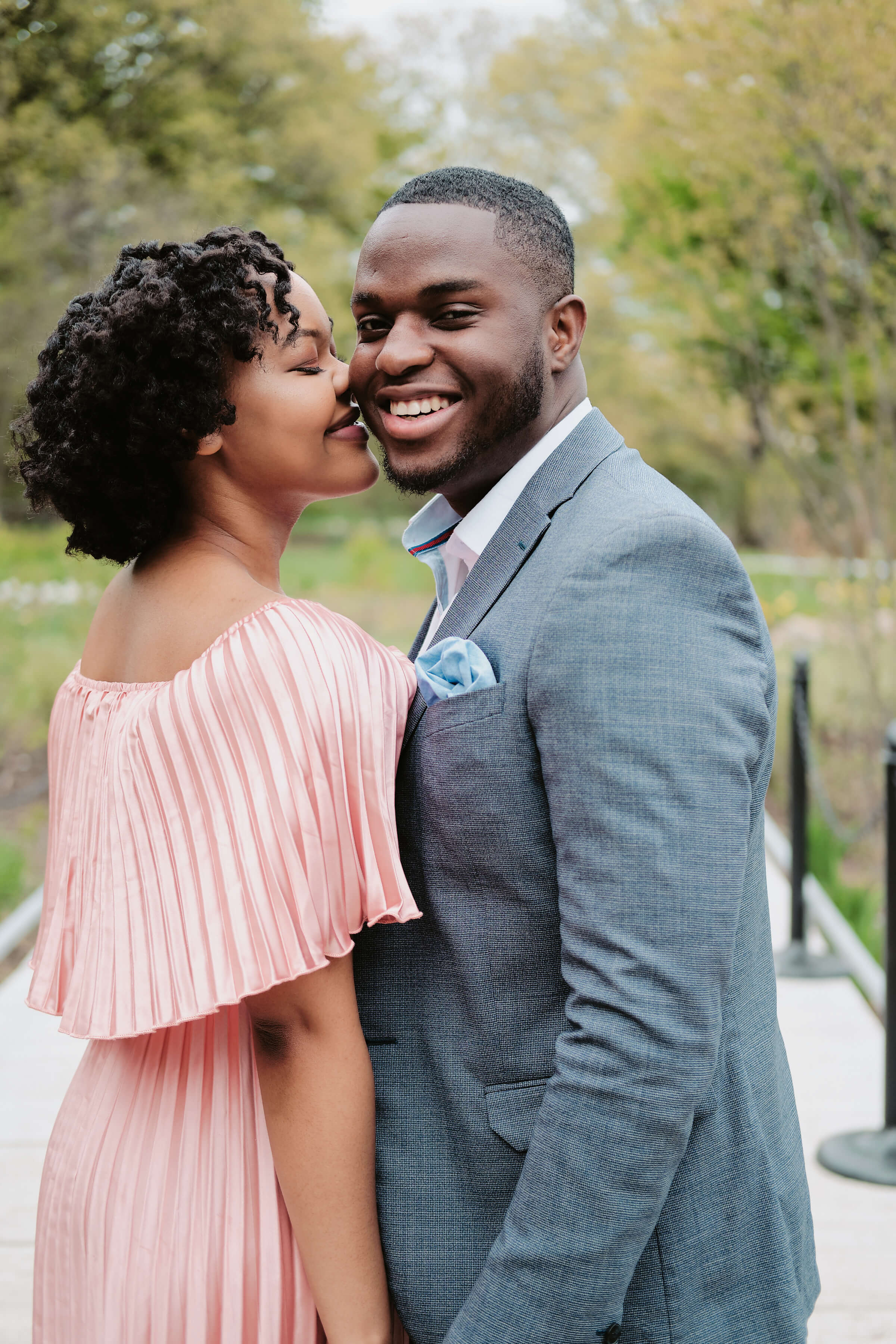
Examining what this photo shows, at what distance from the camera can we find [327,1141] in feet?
5.31

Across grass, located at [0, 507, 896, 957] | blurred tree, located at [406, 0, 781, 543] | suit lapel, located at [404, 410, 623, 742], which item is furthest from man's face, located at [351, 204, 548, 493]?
blurred tree, located at [406, 0, 781, 543]

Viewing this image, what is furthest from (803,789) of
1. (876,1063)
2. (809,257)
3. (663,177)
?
(663,177)

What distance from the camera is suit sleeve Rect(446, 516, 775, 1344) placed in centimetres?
142

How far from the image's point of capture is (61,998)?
6.15 ft

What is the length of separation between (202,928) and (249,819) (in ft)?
0.53

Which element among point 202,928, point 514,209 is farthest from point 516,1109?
point 514,209

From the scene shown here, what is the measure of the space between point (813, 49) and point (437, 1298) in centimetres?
659

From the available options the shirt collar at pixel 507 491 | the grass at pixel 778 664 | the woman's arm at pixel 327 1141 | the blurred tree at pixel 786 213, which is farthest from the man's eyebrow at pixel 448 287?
the blurred tree at pixel 786 213

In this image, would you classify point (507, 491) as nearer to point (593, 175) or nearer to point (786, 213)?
point (786, 213)

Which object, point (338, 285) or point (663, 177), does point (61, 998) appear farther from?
point (338, 285)

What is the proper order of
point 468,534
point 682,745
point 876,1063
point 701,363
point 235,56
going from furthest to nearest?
1. point 235,56
2. point 701,363
3. point 876,1063
4. point 468,534
5. point 682,745

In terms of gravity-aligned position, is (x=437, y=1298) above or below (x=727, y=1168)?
below

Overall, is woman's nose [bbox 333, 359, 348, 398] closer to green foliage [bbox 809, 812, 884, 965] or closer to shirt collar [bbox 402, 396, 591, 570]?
shirt collar [bbox 402, 396, 591, 570]

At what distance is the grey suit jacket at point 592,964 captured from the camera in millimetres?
1430
